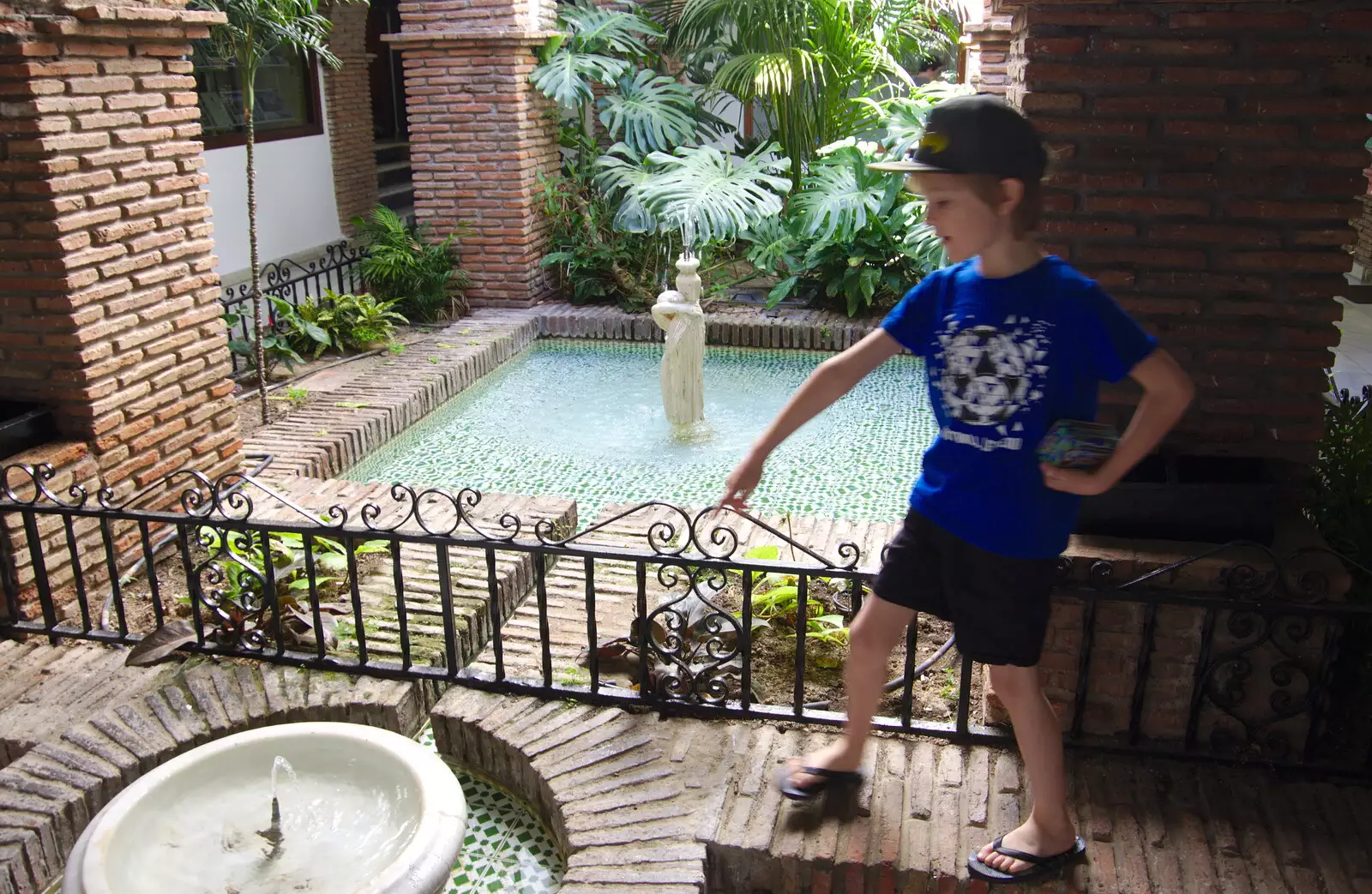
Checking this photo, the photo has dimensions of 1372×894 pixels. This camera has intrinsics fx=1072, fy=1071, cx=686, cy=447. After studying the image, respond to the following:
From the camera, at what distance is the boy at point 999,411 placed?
1.92 meters

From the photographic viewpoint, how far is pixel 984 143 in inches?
74.2

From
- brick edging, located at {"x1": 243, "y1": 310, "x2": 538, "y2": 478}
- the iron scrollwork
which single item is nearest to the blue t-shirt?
the iron scrollwork

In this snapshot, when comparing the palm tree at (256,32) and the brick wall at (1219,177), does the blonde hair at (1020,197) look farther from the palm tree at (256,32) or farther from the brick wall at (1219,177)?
the palm tree at (256,32)

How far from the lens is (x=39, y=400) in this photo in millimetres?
3746

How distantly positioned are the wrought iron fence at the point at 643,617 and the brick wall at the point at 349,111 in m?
7.80

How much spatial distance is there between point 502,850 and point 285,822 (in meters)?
0.65

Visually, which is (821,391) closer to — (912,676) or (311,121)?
(912,676)

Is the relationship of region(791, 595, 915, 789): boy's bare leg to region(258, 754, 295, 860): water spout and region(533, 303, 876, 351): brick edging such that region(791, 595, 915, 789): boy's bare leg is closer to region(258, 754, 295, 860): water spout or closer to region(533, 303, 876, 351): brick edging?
region(258, 754, 295, 860): water spout

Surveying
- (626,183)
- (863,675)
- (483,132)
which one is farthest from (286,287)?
(863,675)

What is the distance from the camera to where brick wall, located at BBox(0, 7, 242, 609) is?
3.48 meters

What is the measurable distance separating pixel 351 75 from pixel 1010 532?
1076 cm

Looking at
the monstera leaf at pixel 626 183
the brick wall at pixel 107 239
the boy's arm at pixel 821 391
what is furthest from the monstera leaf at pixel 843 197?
the boy's arm at pixel 821 391

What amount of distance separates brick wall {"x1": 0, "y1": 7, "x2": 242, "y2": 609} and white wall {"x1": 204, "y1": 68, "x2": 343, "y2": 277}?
502 centimetres

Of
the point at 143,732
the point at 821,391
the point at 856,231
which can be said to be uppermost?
the point at 821,391
